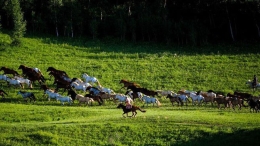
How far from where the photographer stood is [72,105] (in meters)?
42.3

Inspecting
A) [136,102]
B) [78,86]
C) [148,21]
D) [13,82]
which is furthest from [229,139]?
[148,21]

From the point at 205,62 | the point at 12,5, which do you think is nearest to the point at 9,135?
the point at 205,62

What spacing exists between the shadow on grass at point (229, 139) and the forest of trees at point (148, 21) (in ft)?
152

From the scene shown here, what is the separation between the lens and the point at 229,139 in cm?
3148

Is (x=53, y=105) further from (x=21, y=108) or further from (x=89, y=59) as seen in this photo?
(x=89, y=59)

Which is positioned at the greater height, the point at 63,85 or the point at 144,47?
the point at 144,47

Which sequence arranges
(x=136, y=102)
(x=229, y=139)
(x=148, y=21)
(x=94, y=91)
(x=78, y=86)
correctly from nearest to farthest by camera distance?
1. (x=229, y=139)
2. (x=136, y=102)
3. (x=94, y=91)
4. (x=78, y=86)
5. (x=148, y=21)

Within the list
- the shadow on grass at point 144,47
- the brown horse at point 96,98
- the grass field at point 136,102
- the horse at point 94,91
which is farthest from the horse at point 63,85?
the shadow on grass at point 144,47

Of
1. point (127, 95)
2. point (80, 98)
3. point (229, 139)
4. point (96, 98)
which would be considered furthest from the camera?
point (127, 95)

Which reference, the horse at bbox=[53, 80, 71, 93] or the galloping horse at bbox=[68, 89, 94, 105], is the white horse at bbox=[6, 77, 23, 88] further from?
the galloping horse at bbox=[68, 89, 94, 105]

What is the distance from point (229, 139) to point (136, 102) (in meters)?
13.8

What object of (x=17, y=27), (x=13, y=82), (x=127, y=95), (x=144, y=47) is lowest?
(x=127, y=95)

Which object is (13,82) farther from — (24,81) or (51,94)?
(51,94)

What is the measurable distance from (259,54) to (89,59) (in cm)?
2319
